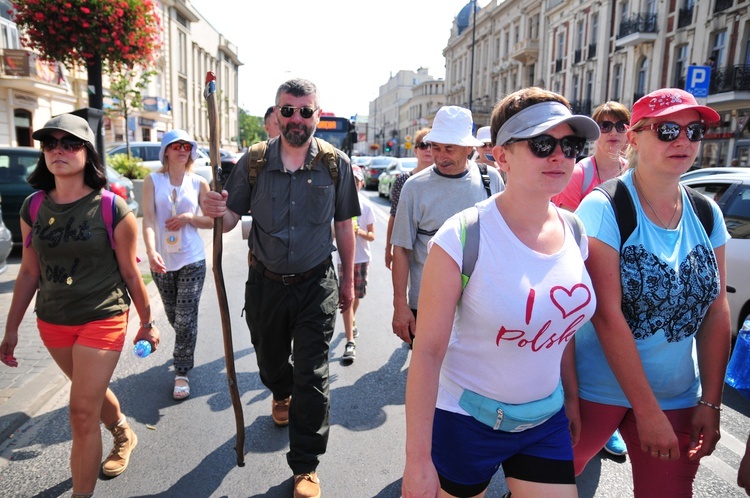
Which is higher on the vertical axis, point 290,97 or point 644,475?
point 290,97

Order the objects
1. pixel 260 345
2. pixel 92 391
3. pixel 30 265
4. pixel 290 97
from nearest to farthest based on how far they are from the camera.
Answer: pixel 92 391, pixel 30 265, pixel 290 97, pixel 260 345

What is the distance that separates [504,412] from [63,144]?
2.36 metres

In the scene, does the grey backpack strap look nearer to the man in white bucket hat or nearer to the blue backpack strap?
the blue backpack strap

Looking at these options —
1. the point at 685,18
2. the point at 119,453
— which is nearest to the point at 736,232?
the point at 119,453

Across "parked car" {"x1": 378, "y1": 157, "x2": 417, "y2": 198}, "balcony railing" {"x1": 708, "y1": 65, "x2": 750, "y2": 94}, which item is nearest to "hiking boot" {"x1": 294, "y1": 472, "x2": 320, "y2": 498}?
"parked car" {"x1": 378, "y1": 157, "x2": 417, "y2": 198}

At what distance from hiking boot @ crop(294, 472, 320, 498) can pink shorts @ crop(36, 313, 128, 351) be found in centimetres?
118

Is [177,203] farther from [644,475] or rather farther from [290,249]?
[644,475]

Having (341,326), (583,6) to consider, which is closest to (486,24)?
(583,6)

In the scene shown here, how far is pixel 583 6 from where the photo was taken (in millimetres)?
Result: 36281

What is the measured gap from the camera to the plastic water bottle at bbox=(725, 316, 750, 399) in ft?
8.10

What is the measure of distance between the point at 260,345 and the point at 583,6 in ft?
130

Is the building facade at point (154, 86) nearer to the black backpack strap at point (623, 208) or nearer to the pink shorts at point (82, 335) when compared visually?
the pink shorts at point (82, 335)

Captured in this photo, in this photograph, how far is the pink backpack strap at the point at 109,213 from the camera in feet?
9.21

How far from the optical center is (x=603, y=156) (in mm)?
3572
